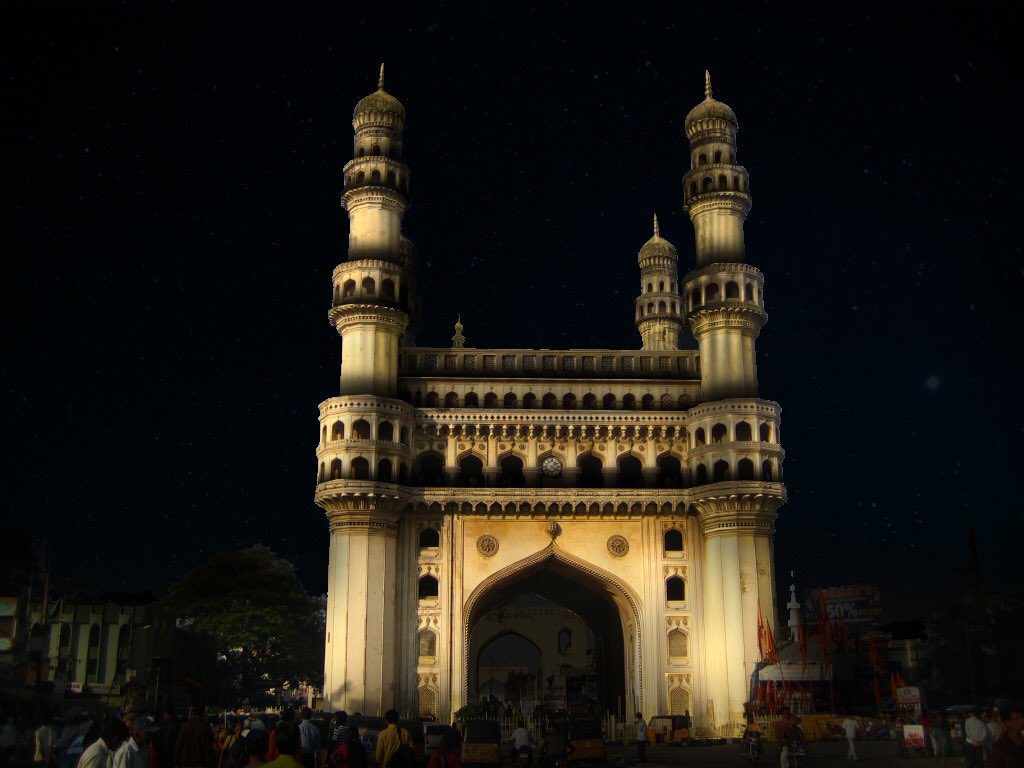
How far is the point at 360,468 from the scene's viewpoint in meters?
48.7

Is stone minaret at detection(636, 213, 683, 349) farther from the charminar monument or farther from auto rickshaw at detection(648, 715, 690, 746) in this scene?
auto rickshaw at detection(648, 715, 690, 746)

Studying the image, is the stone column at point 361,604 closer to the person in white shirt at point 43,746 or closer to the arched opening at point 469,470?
the arched opening at point 469,470

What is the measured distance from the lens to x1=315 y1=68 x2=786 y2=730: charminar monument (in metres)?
47.8

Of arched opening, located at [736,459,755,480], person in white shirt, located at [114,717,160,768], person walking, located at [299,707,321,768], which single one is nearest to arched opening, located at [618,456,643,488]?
arched opening, located at [736,459,755,480]

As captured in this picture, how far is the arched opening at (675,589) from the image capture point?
51094mm

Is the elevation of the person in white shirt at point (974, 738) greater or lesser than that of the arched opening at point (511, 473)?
lesser

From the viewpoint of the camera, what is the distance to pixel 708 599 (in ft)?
161

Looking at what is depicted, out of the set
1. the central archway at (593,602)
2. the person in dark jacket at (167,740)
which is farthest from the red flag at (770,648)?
the person in dark jacket at (167,740)

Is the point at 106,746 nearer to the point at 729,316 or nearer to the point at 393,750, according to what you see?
the point at 393,750

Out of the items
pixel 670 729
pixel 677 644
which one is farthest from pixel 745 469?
pixel 670 729

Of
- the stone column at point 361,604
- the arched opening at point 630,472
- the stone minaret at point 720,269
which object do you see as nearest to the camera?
the stone column at point 361,604

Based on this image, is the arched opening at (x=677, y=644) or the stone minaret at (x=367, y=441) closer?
the stone minaret at (x=367, y=441)

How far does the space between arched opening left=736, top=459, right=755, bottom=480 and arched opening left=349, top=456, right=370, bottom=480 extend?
15.5 metres

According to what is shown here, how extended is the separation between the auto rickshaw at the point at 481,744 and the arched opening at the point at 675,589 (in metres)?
19.6
